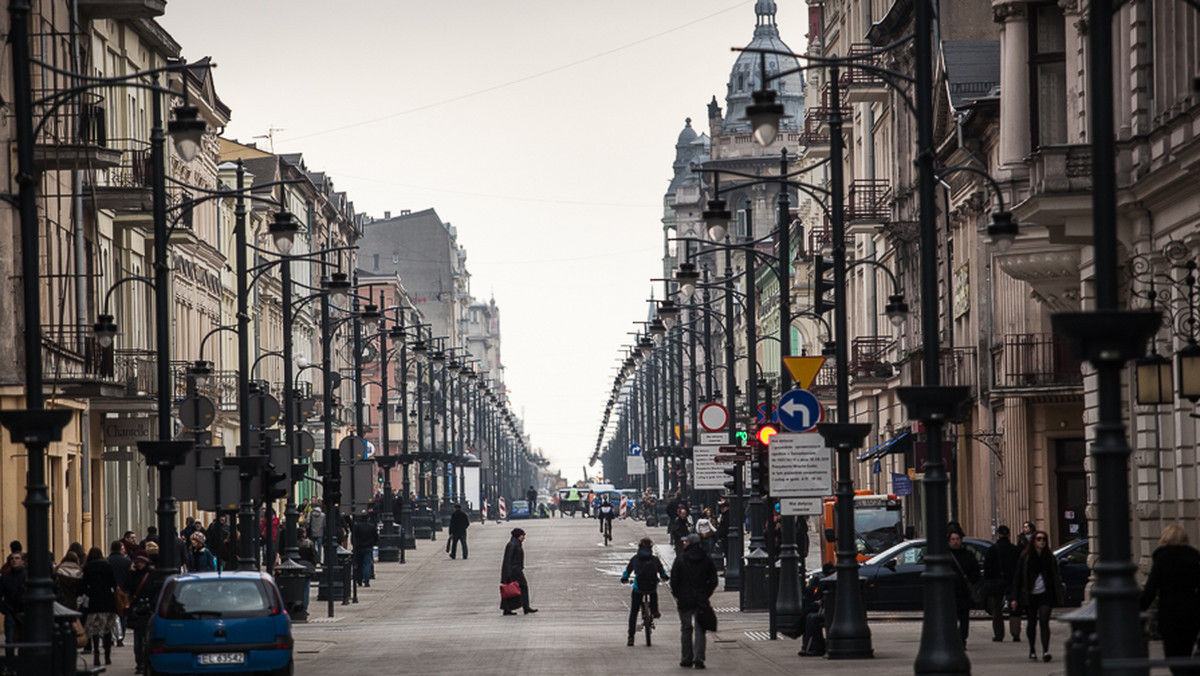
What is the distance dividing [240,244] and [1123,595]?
23.0 metres

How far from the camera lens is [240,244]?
33.2m

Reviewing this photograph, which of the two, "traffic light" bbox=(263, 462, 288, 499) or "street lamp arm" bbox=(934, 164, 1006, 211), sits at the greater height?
→ "street lamp arm" bbox=(934, 164, 1006, 211)

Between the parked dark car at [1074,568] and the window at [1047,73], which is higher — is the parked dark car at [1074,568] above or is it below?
below

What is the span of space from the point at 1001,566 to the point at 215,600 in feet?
37.0

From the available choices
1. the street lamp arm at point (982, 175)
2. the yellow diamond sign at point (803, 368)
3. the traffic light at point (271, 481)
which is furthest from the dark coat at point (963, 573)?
the traffic light at point (271, 481)

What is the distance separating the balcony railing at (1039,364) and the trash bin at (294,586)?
13.8 m

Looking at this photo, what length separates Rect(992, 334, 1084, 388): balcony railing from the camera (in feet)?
131

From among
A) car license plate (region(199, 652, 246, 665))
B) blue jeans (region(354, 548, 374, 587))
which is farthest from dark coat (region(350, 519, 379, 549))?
car license plate (region(199, 652, 246, 665))

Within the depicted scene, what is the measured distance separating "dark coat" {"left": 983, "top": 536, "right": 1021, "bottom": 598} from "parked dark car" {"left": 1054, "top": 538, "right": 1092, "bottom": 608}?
17.9 feet

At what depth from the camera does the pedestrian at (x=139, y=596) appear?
26.2m

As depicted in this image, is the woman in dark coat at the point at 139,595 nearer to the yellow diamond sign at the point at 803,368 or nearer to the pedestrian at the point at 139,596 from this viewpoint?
the pedestrian at the point at 139,596

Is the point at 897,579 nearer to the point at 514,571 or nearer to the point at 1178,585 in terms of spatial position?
the point at 514,571

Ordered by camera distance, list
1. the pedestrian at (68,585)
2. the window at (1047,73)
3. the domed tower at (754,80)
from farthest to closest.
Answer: the domed tower at (754,80)
the window at (1047,73)
the pedestrian at (68,585)

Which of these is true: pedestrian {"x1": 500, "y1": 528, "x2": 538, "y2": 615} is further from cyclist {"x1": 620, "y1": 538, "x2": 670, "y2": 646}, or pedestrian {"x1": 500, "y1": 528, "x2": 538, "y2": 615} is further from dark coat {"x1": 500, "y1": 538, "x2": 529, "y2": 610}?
cyclist {"x1": 620, "y1": 538, "x2": 670, "y2": 646}
